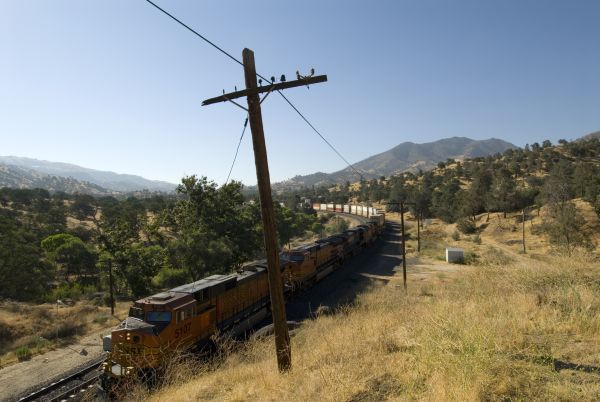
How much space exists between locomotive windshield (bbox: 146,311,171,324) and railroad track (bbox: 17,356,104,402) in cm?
406

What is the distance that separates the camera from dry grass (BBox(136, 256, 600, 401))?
6078 millimetres

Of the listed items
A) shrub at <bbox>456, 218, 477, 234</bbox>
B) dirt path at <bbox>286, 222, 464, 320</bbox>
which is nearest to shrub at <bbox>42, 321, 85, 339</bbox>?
dirt path at <bbox>286, 222, 464, 320</bbox>

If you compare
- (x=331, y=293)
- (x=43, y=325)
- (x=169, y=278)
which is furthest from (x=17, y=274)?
(x=331, y=293)

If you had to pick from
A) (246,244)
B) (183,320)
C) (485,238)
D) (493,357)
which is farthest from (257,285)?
(485,238)

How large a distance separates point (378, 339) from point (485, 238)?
57.9 meters

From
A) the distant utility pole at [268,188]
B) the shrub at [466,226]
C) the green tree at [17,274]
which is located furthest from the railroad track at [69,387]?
the shrub at [466,226]

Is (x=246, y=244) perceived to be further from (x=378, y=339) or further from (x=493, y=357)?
(x=493, y=357)

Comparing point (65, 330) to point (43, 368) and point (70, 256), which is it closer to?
point (43, 368)

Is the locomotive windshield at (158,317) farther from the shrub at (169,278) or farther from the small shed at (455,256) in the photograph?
the small shed at (455,256)

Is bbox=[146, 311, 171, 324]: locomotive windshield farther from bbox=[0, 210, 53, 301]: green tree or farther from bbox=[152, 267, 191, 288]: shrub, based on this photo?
bbox=[0, 210, 53, 301]: green tree

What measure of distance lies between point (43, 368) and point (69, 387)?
4.00m

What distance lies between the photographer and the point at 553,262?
15.6 metres

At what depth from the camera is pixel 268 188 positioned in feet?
31.3

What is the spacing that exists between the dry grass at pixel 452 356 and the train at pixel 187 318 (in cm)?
294
